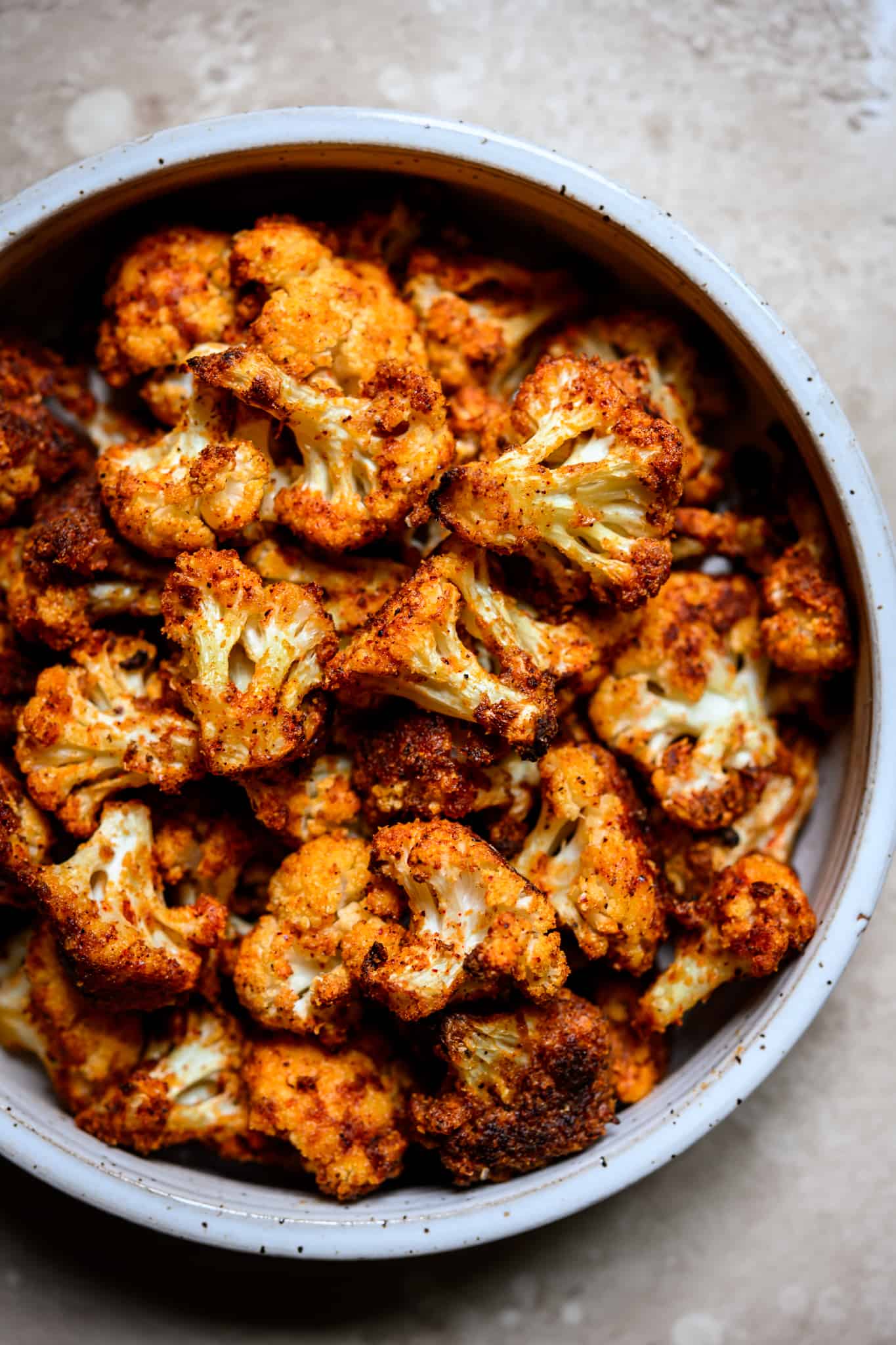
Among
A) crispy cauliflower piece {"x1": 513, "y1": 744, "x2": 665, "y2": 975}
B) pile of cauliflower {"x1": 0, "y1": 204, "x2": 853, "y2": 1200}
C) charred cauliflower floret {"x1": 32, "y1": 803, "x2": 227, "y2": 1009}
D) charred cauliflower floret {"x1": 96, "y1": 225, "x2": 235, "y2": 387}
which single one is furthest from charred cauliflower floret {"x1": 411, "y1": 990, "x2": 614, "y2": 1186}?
charred cauliflower floret {"x1": 96, "y1": 225, "x2": 235, "y2": 387}

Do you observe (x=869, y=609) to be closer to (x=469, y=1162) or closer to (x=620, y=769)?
(x=620, y=769)

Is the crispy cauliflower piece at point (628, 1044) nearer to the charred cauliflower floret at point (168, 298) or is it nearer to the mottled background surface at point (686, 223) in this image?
the mottled background surface at point (686, 223)

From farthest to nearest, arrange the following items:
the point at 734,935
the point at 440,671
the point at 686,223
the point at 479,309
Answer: the point at 686,223 → the point at 479,309 → the point at 734,935 → the point at 440,671

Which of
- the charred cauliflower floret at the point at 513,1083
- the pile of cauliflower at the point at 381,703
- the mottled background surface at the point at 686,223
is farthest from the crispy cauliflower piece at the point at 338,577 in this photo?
the mottled background surface at the point at 686,223

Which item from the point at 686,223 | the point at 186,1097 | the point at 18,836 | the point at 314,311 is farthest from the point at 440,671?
the point at 686,223

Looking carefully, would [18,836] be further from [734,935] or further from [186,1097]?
[734,935]

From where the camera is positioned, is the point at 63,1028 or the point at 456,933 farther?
the point at 63,1028
